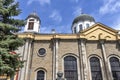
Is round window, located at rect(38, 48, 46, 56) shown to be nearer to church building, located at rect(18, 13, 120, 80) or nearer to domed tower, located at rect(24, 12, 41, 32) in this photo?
church building, located at rect(18, 13, 120, 80)

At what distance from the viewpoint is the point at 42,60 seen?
70.1 feet

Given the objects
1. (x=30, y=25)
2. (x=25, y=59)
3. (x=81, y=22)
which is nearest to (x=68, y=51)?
(x=25, y=59)

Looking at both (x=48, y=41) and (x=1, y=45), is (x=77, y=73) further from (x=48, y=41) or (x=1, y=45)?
(x=1, y=45)

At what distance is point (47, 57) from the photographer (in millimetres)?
21609

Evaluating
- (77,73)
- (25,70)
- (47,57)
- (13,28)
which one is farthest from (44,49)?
(13,28)

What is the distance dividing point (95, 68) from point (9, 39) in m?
12.7

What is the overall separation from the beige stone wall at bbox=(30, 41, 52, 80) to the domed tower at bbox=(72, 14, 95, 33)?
11724 millimetres

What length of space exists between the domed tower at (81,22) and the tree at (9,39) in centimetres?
2139

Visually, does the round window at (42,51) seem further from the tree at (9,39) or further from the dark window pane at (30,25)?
the tree at (9,39)

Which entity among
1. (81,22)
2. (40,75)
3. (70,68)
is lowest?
(40,75)

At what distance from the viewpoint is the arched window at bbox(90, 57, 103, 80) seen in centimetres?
2038

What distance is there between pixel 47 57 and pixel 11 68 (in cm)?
1141

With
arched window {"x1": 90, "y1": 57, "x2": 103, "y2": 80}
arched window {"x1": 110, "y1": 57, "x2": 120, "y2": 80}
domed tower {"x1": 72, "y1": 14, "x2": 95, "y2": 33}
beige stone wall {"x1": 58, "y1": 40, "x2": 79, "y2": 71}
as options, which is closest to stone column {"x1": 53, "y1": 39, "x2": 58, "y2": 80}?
beige stone wall {"x1": 58, "y1": 40, "x2": 79, "y2": 71}

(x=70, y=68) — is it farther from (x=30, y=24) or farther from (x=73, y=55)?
(x=30, y=24)
